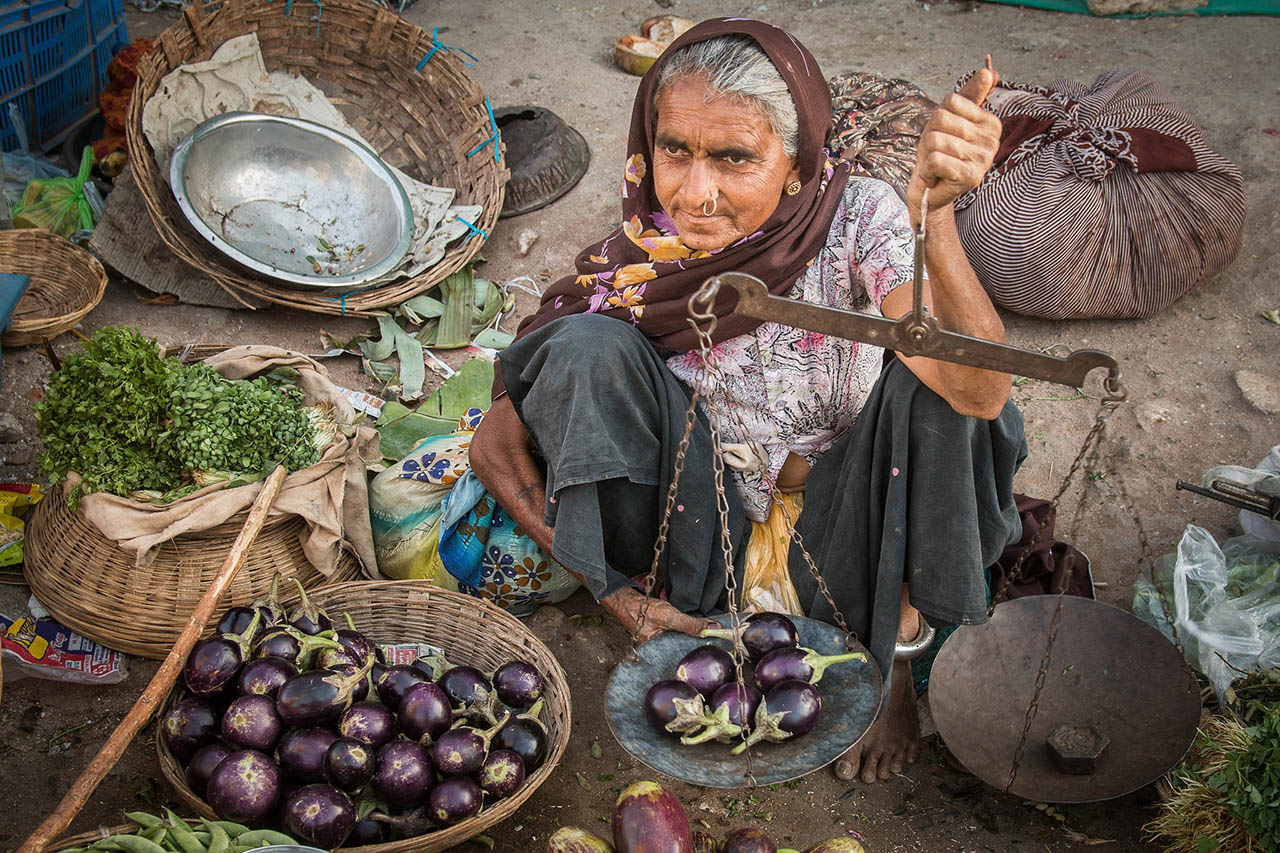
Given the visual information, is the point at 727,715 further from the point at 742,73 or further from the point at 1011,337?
the point at 1011,337

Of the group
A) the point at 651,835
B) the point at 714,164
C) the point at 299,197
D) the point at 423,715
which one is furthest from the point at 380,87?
the point at 651,835

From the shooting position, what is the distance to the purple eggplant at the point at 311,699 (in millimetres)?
1979

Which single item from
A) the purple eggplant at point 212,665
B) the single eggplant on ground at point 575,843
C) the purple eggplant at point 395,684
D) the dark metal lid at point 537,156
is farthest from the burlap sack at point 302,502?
the dark metal lid at point 537,156

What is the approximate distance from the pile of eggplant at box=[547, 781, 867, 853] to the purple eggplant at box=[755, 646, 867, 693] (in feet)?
0.95

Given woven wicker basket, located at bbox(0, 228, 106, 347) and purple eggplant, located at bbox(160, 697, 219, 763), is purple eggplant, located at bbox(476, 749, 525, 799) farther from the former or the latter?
woven wicker basket, located at bbox(0, 228, 106, 347)

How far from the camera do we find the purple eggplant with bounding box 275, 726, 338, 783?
192cm

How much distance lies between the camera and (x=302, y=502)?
8.23 feet

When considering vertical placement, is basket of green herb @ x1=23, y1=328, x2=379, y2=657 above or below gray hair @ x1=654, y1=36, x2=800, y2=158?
below

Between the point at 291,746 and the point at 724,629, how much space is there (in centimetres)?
90

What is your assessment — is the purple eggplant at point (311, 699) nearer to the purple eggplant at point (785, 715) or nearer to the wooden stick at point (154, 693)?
the wooden stick at point (154, 693)

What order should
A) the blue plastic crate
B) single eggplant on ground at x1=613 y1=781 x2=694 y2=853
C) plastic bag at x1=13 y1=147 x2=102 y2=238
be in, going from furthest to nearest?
the blue plastic crate, plastic bag at x1=13 y1=147 x2=102 y2=238, single eggplant on ground at x1=613 y1=781 x2=694 y2=853

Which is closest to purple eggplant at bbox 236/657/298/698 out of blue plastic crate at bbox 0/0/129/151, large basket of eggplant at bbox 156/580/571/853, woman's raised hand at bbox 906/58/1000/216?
large basket of eggplant at bbox 156/580/571/853

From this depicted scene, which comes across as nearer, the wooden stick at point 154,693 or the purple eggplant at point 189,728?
the wooden stick at point 154,693

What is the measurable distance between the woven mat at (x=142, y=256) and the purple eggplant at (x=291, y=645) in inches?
72.6
